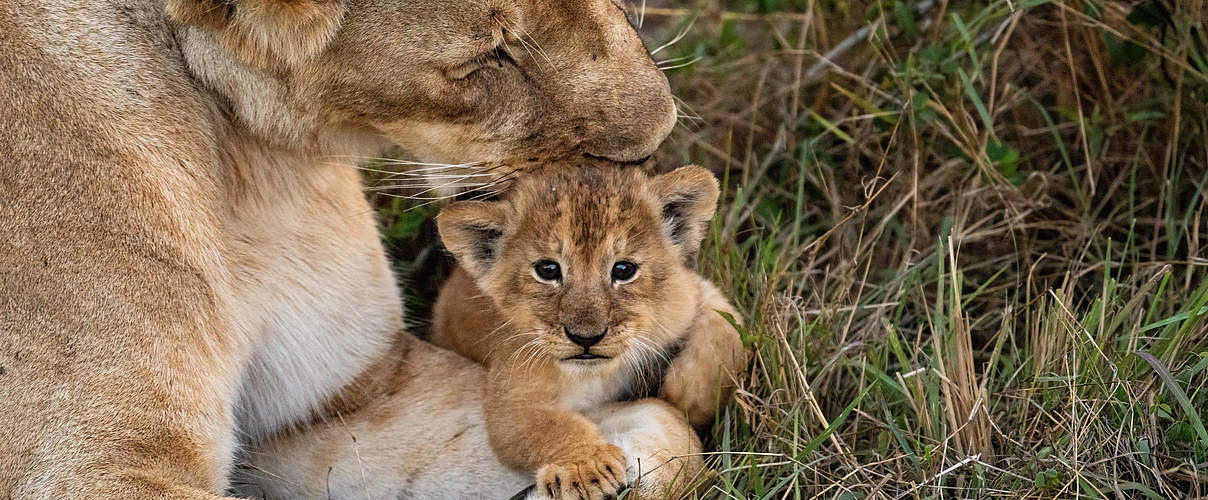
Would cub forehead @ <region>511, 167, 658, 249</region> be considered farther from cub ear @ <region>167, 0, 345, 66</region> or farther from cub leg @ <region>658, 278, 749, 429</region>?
cub ear @ <region>167, 0, 345, 66</region>

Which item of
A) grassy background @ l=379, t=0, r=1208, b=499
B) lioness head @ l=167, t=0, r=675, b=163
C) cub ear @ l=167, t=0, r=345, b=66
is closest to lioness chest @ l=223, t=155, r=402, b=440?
lioness head @ l=167, t=0, r=675, b=163

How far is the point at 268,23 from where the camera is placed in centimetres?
262

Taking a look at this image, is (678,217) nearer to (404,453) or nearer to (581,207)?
(581,207)

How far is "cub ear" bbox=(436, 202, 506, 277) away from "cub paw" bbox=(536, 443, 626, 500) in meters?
0.49

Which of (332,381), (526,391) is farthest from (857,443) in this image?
(332,381)

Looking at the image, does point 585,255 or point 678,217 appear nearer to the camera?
point 585,255

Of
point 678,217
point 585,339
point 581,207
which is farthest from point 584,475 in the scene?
point 678,217

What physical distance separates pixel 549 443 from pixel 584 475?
0.14 m

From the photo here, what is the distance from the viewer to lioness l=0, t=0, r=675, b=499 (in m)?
2.57

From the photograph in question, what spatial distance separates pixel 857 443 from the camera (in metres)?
3.24

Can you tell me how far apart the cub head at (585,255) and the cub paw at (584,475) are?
18 centimetres

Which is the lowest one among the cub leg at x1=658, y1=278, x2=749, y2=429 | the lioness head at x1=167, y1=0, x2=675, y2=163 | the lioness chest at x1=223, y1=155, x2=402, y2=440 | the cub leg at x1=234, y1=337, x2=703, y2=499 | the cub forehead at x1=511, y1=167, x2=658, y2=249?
the cub leg at x1=234, y1=337, x2=703, y2=499

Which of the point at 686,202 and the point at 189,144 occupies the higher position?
the point at 189,144

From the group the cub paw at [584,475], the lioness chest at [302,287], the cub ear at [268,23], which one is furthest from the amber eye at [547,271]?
the cub ear at [268,23]
